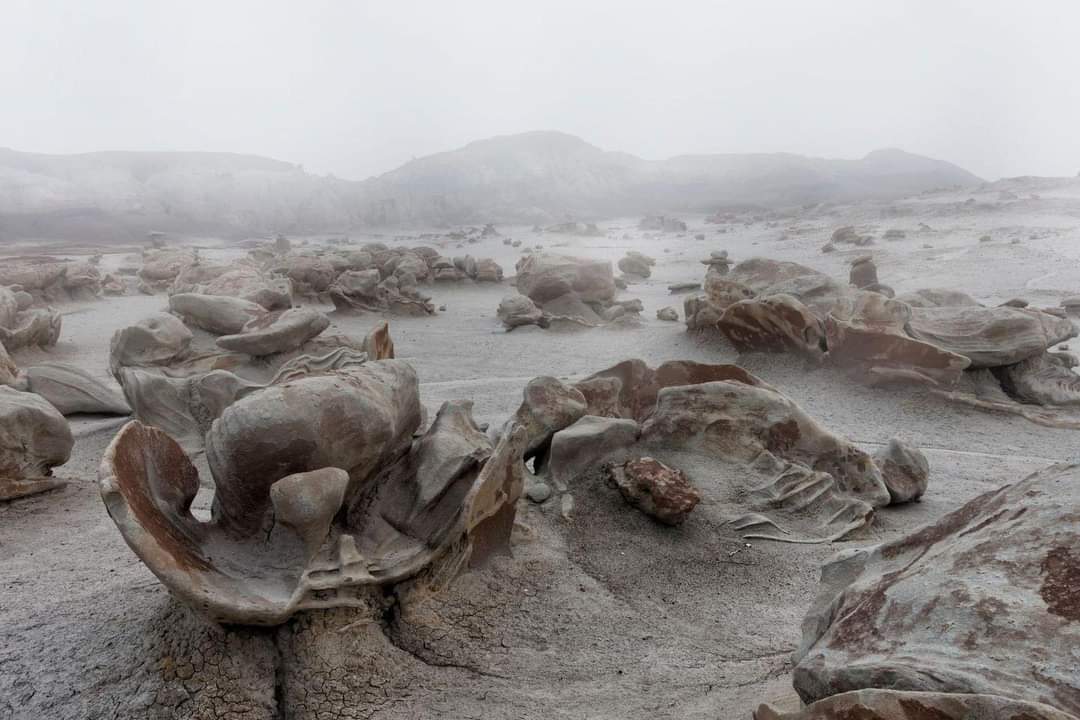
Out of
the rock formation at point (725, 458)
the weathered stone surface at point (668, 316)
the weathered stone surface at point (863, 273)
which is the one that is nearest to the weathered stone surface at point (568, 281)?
the weathered stone surface at point (668, 316)

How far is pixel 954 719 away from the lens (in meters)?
0.91

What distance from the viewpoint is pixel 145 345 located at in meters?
5.05

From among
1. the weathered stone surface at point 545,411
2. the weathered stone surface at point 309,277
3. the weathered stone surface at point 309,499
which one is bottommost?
the weathered stone surface at point 309,277

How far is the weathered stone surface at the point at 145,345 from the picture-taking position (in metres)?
5.01

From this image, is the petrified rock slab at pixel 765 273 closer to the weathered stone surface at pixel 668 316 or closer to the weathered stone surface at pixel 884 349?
the weathered stone surface at pixel 668 316

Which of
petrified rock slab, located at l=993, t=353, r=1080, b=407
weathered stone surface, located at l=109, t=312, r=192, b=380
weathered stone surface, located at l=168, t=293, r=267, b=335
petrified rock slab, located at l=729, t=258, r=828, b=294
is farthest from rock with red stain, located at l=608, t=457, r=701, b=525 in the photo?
petrified rock slab, located at l=729, t=258, r=828, b=294

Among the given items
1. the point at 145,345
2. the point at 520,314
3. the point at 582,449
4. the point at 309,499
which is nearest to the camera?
the point at 309,499

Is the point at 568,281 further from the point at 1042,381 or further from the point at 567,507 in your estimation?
the point at 567,507

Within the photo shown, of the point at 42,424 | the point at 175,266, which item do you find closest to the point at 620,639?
the point at 42,424

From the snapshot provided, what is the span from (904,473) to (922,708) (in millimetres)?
2285

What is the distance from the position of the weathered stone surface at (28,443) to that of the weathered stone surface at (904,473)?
350 cm

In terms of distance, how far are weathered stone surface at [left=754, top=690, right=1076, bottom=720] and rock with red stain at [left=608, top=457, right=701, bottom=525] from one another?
59.9 inches

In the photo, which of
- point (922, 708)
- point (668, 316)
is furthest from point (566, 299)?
point (922, 708)

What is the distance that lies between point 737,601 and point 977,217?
62.3 feet
